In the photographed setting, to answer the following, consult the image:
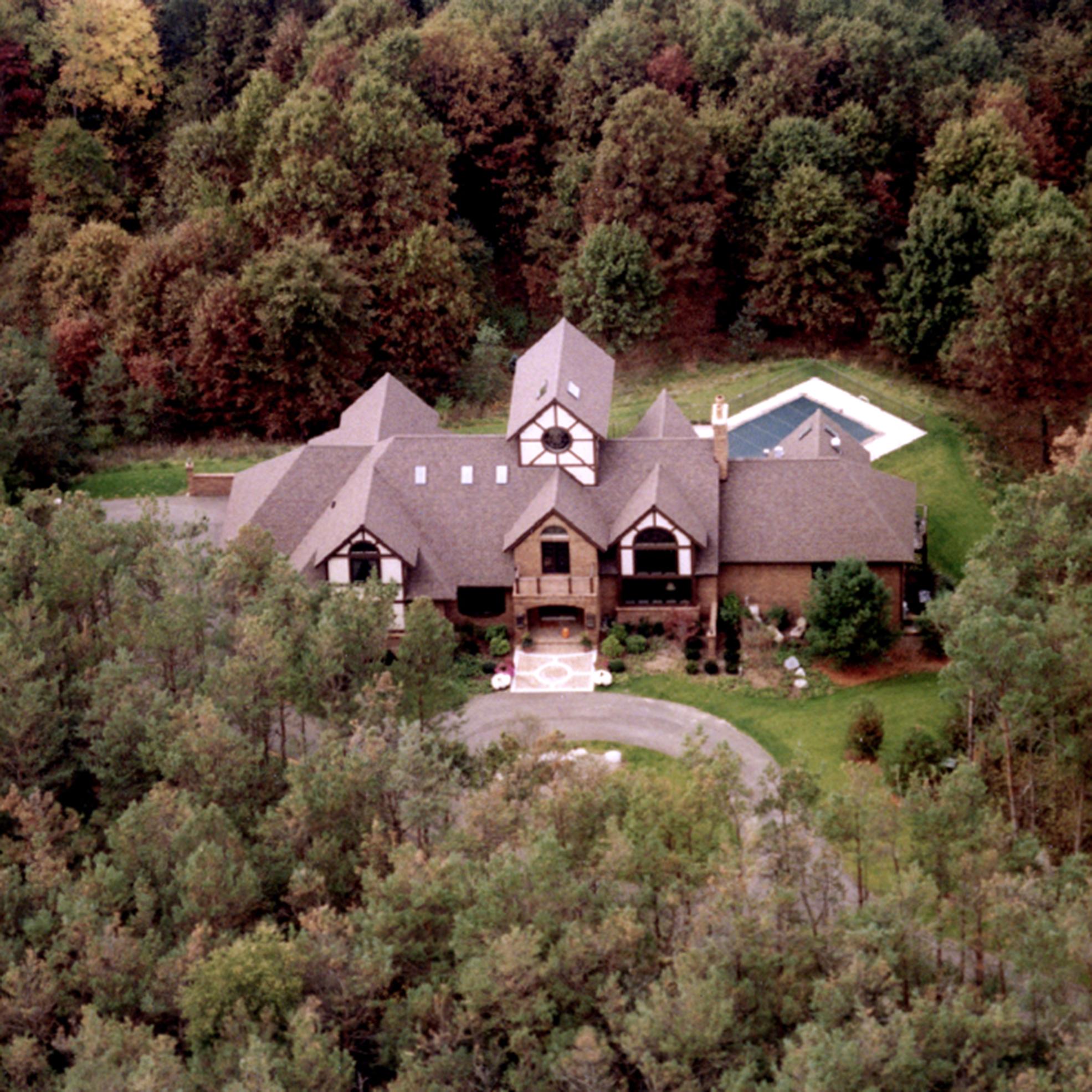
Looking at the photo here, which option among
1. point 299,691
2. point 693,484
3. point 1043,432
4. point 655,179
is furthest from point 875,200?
point 299,691

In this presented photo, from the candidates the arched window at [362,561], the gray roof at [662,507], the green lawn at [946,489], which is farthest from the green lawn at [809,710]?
the arched window at [362,561]

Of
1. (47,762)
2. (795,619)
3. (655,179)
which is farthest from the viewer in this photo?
(655,179)

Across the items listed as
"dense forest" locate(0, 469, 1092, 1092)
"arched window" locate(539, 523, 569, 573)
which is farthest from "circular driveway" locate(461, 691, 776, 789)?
"arched window" locate(539, 523, 569, 573)

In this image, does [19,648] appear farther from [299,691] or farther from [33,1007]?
[33,1007]

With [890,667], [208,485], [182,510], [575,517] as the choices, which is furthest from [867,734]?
[208,485]

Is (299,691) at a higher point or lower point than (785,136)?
lower

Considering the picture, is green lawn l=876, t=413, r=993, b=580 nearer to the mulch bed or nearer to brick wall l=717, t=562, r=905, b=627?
brick wall l=717, t=562, r=905, b=627

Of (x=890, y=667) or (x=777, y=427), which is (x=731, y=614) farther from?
(x=777, y=427)
